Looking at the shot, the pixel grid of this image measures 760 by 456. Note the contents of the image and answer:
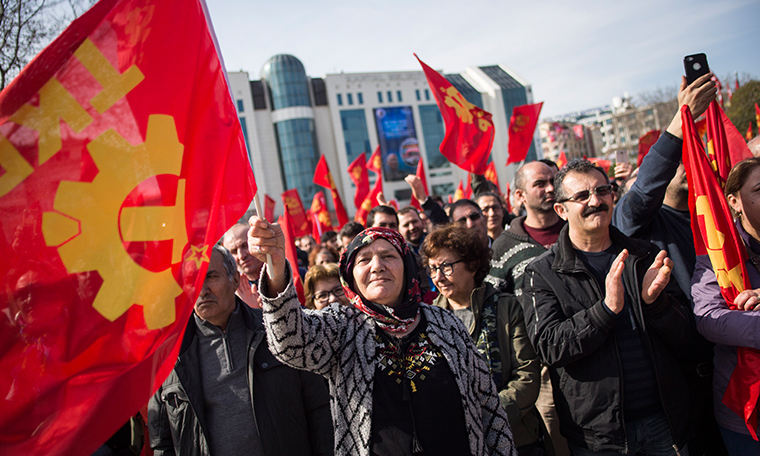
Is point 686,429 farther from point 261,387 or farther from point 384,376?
point 261,387

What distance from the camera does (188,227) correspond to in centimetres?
188

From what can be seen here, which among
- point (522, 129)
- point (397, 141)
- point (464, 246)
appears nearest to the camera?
point (464, 246)

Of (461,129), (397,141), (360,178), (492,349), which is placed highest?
(397,141)

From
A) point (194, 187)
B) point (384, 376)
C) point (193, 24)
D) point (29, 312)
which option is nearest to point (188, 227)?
point (194, 187)

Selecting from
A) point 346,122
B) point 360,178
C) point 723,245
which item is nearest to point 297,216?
point 360,178

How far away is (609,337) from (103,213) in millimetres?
2236

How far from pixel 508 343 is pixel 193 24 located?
7.13 feet

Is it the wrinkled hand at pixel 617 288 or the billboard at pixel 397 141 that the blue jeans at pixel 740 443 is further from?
the billboard at pixel 397 141

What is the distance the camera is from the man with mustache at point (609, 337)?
2334 mm

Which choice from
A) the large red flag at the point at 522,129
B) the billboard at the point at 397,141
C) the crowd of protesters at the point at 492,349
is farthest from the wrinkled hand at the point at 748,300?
the billboard at the point at 397,141

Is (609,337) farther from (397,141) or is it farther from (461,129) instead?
(397,141)

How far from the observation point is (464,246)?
3158 millimetres

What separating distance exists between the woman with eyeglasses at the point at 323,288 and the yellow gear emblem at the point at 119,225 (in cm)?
196

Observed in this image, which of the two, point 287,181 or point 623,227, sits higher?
point 287,181
